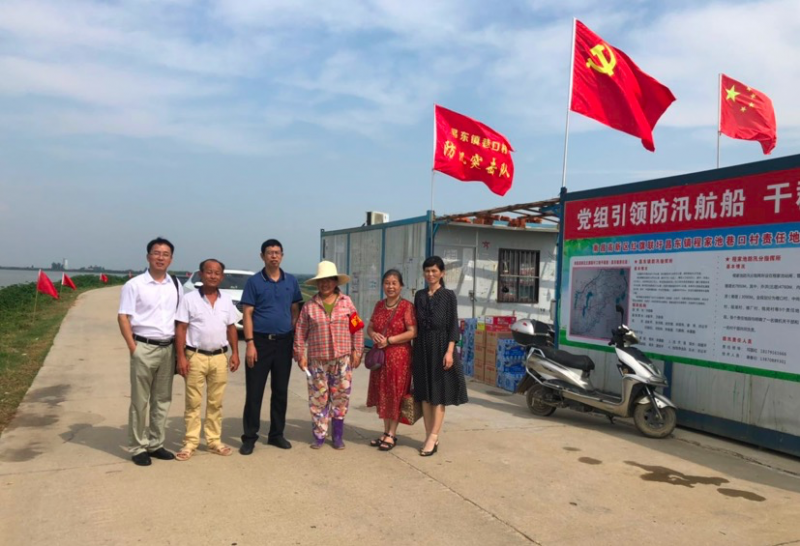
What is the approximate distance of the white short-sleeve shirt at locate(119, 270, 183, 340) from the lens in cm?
491

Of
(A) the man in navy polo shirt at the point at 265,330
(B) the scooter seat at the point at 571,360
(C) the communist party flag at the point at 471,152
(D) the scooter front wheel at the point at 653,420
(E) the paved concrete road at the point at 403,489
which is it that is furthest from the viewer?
(C) the communist party flag at the point at 471,152

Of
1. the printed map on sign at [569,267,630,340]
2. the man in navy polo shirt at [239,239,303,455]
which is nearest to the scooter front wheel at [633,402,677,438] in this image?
the printed map on sign at [569,267,630,340]

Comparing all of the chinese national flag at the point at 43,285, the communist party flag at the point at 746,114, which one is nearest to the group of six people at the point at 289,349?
the communist party flag at the point at 746,114

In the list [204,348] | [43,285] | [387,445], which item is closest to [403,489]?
[387,445]

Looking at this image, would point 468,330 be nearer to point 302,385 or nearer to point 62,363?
point 302,385

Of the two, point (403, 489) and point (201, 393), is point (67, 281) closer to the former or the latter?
point (201, 393)

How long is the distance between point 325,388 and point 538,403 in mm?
2966

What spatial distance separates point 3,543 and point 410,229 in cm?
920

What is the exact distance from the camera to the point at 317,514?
4.02 meters

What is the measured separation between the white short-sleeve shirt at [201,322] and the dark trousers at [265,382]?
13.5 inches

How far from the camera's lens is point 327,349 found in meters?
5.45

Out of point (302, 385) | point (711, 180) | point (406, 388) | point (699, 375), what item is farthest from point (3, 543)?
point (711, 180)

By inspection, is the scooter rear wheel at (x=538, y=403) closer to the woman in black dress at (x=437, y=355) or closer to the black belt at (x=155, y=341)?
the woman in black dress at (x=437, y=355)

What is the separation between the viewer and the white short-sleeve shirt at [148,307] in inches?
193
